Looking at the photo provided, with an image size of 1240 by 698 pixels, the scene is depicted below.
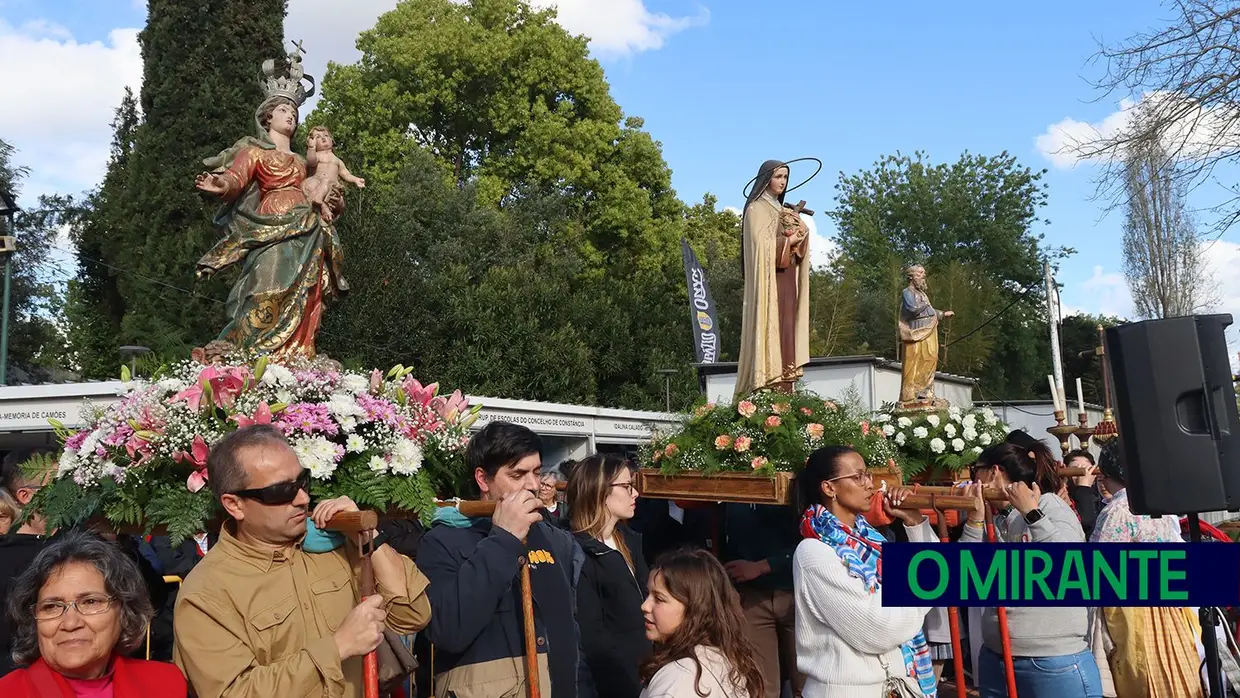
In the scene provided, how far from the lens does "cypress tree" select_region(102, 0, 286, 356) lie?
20953 mm

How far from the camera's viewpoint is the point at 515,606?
3775mm

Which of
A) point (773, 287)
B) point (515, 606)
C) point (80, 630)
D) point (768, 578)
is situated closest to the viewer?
point (80, 630)

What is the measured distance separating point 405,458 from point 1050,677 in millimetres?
2752

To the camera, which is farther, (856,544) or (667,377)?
(667,377)

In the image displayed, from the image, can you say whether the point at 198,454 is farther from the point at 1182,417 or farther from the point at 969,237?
the point at 969,237

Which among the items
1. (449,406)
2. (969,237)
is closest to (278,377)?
(449,406)

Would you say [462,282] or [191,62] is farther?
[462,282]

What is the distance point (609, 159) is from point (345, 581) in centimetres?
2915

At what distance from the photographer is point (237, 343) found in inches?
249

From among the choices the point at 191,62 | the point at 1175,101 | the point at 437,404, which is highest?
the point at 191,62

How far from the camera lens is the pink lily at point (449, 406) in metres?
4.30

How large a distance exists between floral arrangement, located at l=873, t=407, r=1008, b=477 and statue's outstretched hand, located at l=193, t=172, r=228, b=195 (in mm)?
4835

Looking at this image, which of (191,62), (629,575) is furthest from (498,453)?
(191,62)

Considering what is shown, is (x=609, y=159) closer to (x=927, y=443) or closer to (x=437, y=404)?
(x=927, y=443)
